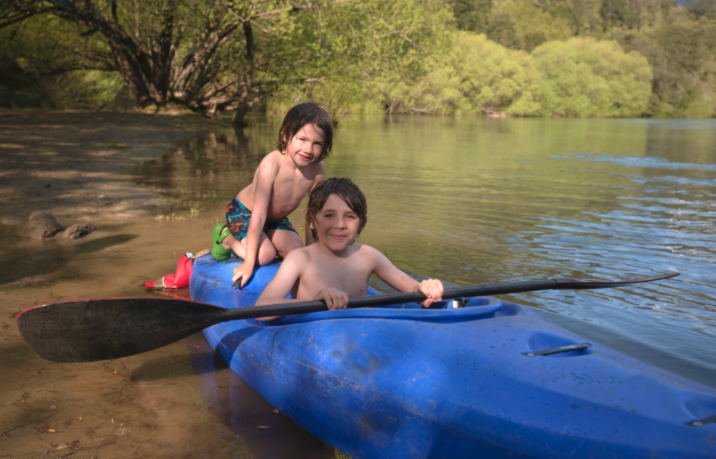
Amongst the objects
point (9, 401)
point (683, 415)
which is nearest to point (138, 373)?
point (9, 401)

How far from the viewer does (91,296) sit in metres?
3.94

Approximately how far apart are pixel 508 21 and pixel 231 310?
220 feet

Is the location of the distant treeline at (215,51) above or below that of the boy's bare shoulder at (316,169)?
above

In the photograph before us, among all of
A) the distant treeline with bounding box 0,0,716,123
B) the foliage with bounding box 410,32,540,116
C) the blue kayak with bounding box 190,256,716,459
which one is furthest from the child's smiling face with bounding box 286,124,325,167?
the foliage with bounding box 410,32,540,116

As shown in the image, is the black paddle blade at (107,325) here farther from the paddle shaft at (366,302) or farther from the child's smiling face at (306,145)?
the child's smiling face at (306,145)

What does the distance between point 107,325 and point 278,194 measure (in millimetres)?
1330

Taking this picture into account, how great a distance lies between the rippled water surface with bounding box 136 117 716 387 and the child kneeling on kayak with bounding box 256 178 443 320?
1.70 m

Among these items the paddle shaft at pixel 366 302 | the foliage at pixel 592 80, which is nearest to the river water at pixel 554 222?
the paddle shaft at pixel 366 302

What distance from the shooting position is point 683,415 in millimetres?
1752

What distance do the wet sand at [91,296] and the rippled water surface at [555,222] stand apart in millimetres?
999

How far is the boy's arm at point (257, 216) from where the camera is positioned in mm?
3260

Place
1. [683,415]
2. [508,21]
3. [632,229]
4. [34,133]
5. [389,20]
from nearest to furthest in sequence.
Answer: [683,415] → [632,229] → [34,133] → [389,20] → [508,21]

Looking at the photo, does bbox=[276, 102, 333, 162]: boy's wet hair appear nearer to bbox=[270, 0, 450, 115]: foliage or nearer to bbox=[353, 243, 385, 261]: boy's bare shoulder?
bbox=[353, 243, 385, 261]: boy's bare shoulder

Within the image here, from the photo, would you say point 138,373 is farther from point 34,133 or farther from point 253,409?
point 34,133
